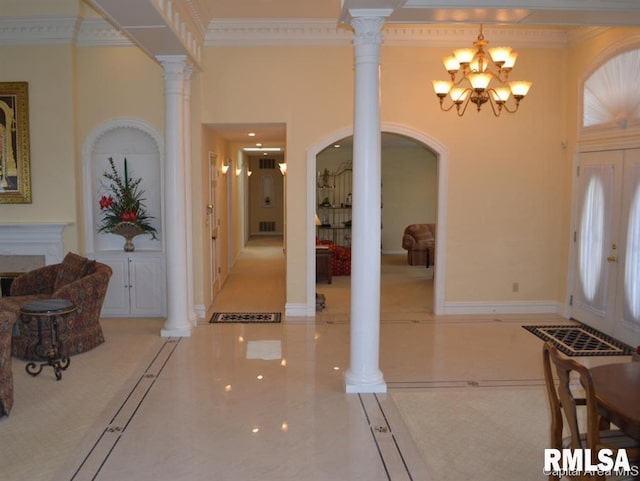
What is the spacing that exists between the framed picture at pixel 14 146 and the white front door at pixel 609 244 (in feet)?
23.3

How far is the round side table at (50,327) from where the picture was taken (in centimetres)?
562

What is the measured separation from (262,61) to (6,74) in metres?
3.20

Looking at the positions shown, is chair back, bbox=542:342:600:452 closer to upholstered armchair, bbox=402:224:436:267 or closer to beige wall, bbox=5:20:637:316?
beige wall, bbox=5:20:637:316

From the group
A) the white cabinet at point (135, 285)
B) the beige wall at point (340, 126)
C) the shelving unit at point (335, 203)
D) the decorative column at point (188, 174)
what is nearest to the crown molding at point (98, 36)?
the beige wall at point (340, 126)

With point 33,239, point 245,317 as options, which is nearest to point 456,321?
point 245,317

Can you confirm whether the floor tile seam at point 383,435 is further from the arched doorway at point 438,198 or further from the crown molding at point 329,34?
the crown molding at point 329,34

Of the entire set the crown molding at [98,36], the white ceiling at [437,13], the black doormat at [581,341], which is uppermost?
the crown molding at [98,36]

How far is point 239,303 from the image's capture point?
890 cm

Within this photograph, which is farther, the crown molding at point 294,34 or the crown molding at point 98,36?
the crown molding at point 98,36

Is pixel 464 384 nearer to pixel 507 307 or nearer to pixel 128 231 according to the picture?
pixel 507 307

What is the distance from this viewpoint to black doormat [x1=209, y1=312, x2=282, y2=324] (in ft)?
25.8

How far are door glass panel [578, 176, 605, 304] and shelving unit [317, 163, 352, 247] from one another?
7.61 metres

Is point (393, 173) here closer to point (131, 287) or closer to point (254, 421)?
point (131, 287)

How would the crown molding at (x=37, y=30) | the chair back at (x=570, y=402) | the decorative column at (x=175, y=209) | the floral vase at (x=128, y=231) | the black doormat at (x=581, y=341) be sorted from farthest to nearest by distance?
the floral vase at (x=128, y=231) < the crown molding at (x=37, y=30) < the decorative column at (x=175, y=209) < the black doormat at (x=581, y=341) < the chair back at (x=570, y=402)
